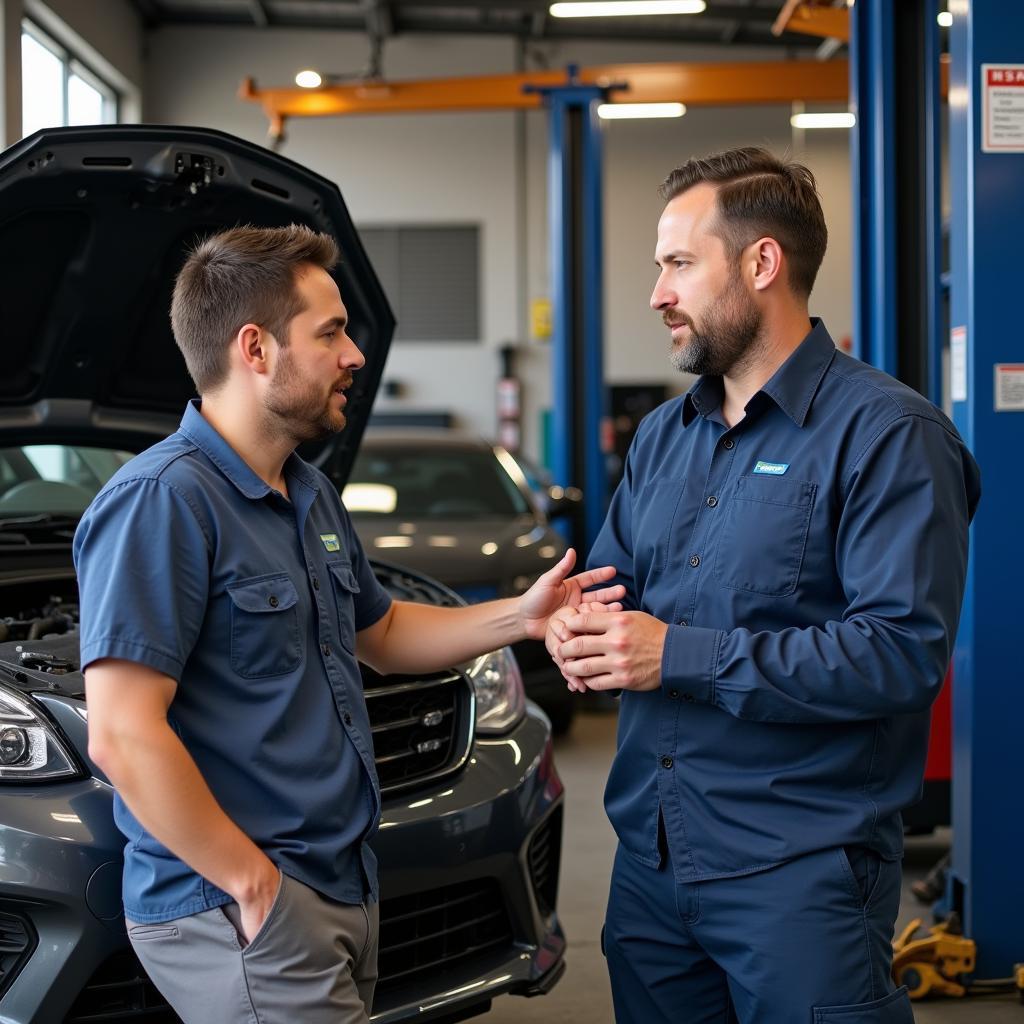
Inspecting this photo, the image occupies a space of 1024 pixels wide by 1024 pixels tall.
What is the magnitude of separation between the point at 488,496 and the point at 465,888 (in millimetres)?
3819

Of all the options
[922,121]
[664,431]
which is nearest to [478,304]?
[922,121]

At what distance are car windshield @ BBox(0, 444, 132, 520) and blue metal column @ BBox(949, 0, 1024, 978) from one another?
2092 millimetres

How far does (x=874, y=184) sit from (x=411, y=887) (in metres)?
2.95

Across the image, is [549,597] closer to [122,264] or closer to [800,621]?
[800,621]

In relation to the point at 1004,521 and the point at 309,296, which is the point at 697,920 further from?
the point at 1004,521

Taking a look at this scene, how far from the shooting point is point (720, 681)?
166 centimetres

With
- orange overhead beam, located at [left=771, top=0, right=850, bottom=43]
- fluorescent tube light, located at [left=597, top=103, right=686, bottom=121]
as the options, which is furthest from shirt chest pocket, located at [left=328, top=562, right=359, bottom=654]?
fluorescent tube light, located at [left=597, top=103, right=686, bottom=121]

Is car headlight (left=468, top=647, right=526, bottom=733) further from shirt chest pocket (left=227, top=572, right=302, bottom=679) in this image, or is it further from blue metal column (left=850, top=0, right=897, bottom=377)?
blue metal column (left=850, top=0, right=897, bottom=377)

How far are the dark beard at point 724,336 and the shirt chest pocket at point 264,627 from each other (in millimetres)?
659

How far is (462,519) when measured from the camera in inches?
229

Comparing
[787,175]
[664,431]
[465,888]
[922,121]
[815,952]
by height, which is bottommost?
[465,888]

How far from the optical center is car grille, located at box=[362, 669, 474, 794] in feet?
7.64

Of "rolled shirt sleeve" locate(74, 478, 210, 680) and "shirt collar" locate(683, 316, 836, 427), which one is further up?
"shirt collar" locate(683, 316, 836, 427)

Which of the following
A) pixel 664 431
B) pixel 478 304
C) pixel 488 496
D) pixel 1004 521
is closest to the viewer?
pixel 664 431
